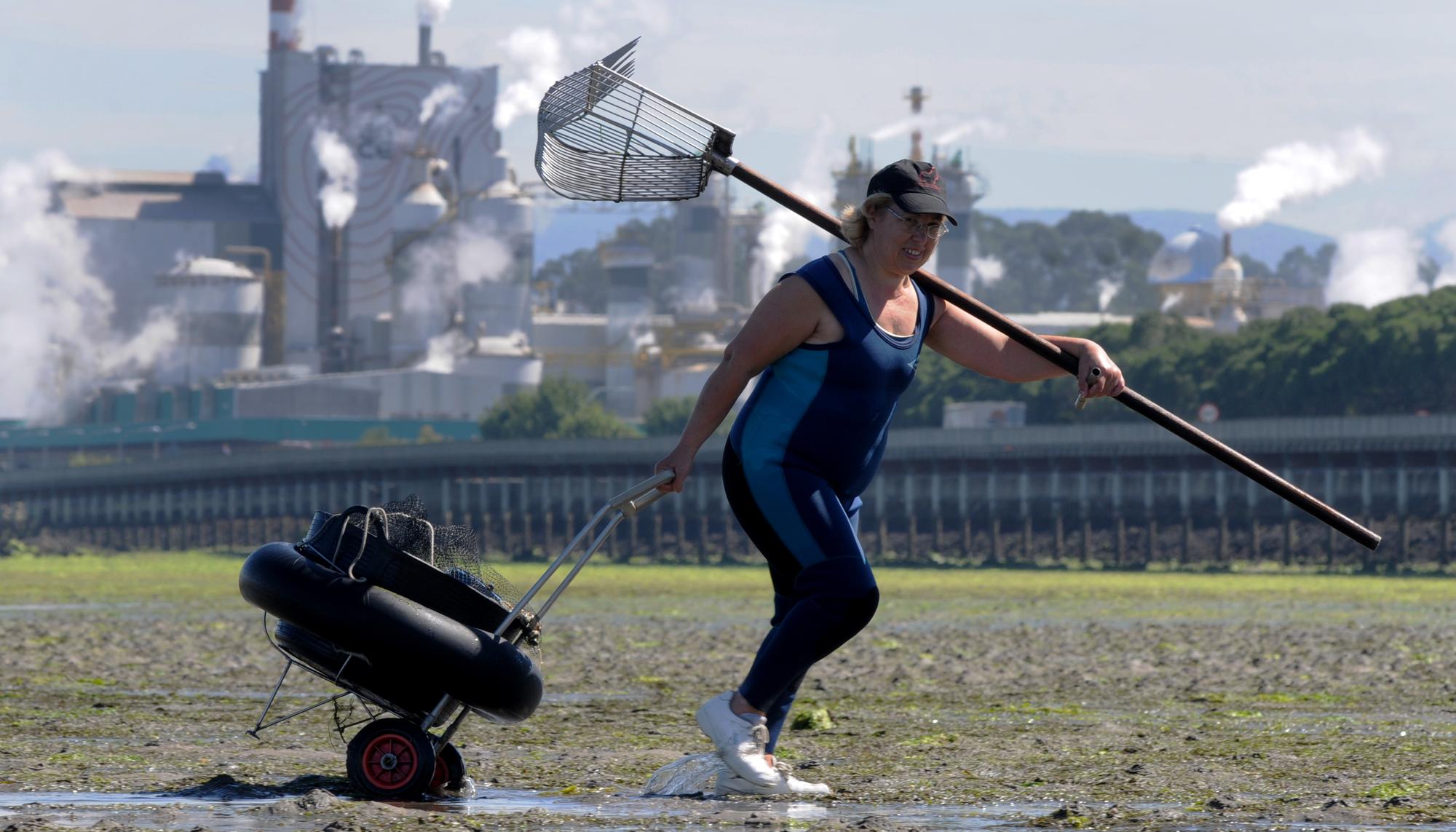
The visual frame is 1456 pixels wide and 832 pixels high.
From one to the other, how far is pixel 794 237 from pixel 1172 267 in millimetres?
29752

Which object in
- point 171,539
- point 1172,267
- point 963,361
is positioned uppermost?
point 1172,267

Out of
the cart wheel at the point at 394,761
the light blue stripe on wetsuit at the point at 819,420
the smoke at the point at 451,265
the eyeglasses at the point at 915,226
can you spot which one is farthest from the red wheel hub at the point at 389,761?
the smoke at the point at 451,265

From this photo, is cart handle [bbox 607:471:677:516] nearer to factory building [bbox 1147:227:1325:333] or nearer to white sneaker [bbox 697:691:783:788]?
white sneaker [bbox 697:691:783:788]

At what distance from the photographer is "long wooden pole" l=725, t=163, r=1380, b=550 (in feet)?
26.0

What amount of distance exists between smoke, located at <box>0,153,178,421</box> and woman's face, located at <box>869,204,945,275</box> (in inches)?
6158

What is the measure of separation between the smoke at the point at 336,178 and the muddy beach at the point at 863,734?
15025cm

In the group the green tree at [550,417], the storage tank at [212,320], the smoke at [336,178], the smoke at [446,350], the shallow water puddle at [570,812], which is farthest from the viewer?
the smoke at [336,178]

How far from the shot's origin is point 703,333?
15425 cm

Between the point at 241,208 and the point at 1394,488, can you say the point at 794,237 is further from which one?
the point at 1394,488

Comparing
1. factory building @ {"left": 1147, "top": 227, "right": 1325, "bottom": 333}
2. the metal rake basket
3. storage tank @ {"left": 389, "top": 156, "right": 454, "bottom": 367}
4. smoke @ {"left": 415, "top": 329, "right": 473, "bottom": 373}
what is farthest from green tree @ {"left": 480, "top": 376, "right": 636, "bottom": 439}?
the metal rake basket

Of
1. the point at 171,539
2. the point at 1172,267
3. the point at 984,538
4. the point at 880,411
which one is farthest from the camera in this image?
the point at 1172,267

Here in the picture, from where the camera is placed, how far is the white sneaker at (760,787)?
24.0 feet

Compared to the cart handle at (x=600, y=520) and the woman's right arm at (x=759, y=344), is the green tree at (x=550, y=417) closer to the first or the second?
the cart handle at (x=600, y=520)

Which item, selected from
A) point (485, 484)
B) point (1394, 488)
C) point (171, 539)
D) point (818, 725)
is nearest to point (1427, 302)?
point (1394, 488)
